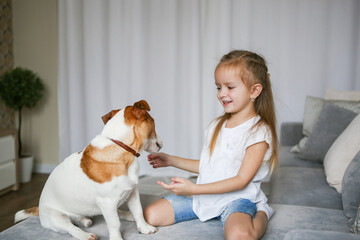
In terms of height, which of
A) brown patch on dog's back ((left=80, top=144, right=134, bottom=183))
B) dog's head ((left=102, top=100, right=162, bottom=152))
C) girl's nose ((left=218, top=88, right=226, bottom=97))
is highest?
girl's nose ((left=218, top=88, right=226, bottom=97))

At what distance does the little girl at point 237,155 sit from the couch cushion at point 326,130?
0.88m

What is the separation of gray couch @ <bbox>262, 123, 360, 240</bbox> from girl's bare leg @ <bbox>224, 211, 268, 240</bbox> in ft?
0.14

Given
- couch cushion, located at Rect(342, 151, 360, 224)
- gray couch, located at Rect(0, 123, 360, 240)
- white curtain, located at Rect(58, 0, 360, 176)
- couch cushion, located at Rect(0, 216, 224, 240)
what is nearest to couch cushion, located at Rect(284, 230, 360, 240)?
gray couch, located at Rect(0, 123, 360, 240)

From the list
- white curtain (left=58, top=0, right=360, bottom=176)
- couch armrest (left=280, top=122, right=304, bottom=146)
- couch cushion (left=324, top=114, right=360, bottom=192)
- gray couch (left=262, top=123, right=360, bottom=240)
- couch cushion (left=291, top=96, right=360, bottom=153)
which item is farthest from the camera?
white curtain (left=58, top=0, right=360, bottom=176)

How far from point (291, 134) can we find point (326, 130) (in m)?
0.59

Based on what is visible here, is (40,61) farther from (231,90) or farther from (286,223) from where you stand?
(286,223)

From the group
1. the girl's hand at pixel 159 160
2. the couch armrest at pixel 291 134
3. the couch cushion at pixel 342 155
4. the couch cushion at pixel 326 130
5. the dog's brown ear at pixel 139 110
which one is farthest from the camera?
the couch armrest at pixel 291 134

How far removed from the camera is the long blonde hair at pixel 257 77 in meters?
1.50

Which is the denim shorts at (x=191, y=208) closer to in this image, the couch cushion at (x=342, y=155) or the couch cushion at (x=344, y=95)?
the couch cushion at (x=342, y=155)

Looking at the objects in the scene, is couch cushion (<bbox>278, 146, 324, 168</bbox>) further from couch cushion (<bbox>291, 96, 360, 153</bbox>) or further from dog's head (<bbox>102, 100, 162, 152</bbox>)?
dog's head (<bbox>102, 100, 162, 152</bbox>)

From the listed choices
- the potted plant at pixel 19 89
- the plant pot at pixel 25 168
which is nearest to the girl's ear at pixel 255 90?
the potted plant at pixel 19 89

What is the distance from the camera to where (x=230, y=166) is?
60.3 inches

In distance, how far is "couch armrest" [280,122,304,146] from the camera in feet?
9.49

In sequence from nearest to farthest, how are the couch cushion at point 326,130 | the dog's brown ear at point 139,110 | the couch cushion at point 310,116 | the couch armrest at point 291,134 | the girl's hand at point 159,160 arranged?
1. the dog's brown ear at point 139,110
2. the girl's hand at point 159,160
3. the couch cushion at point 326,130
4. the couch cushion at point 310,116
5. the couch armrest at point 291,134
